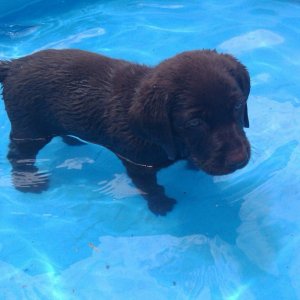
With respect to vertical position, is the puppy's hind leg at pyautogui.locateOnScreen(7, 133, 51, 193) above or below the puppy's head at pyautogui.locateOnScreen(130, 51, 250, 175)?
below

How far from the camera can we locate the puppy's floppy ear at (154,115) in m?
3.22

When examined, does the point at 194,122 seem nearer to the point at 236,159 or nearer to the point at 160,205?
the point at 236,159

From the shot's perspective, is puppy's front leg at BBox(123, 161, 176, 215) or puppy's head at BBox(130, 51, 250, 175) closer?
puppy's head at BBox(130, 51, 250, 175)

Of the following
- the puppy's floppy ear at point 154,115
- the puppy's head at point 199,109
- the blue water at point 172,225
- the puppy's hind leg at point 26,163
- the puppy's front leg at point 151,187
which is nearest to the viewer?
the puppy's head at point 199,109

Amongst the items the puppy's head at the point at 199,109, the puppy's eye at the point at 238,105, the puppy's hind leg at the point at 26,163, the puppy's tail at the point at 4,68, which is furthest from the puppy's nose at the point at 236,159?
the puppy's tail at the point at 4,68

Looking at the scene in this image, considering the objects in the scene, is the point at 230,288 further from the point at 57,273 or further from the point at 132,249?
the point at 57,273

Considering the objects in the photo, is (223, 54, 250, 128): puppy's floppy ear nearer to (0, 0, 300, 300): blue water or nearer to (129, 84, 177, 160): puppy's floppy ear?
(129, 84, 177, 160): puppy's floppy ear

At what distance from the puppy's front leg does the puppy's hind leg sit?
Result: 891mm

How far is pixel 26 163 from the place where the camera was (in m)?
4.39

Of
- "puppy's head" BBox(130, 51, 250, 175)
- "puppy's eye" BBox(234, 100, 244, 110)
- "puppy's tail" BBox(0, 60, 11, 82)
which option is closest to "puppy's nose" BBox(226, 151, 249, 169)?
"puppy's head" BBox(130, 51, 250, 175)

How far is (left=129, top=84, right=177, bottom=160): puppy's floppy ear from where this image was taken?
322cm

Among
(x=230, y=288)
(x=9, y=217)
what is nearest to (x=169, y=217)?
(x=230, y=288)

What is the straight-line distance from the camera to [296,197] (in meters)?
3.92

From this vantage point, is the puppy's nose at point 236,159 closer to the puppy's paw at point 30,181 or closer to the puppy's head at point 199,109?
the puppy's head at point 199,109
